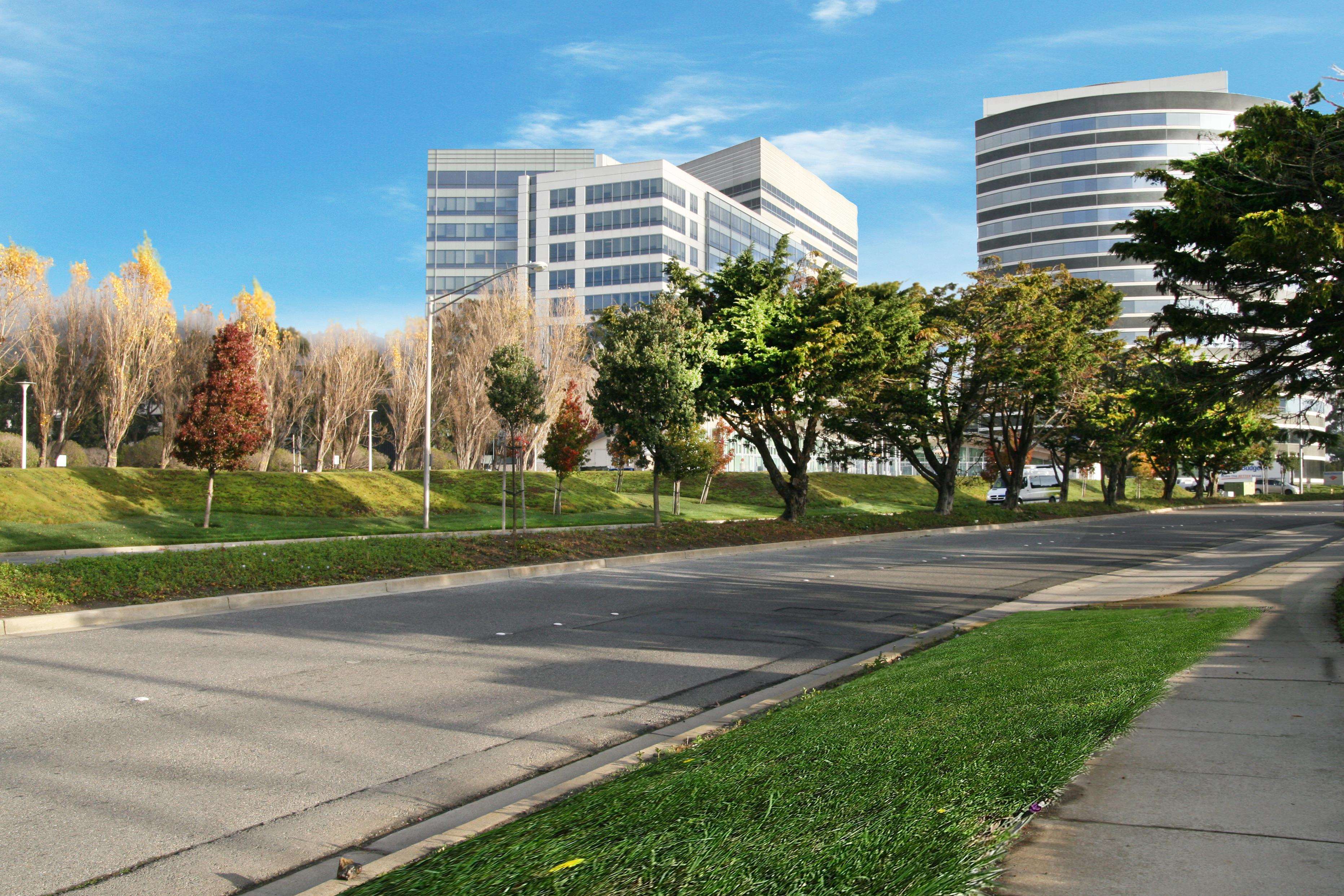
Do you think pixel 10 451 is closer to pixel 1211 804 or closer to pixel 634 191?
pixel 1211 804

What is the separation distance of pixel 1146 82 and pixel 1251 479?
52463mm

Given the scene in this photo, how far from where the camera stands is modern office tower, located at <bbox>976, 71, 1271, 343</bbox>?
11388 cm

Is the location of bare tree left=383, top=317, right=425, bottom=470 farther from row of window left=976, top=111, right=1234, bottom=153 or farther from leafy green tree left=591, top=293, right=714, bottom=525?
row of window left=976, top=111, right=1234, bottom=153

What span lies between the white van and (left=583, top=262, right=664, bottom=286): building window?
32130mm

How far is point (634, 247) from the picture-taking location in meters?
78.9

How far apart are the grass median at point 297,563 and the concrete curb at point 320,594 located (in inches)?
11.3

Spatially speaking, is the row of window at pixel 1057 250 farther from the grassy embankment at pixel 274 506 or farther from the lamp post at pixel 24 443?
the lamp post at pixel 24 443

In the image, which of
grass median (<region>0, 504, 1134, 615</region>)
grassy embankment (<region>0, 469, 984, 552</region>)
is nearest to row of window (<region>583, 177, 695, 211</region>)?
grassy embankment (<region>0, 469, 984, 552</region>)

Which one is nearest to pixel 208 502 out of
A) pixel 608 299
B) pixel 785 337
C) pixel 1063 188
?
pixel 785 337

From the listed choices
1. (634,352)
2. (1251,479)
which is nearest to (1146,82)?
(1251,479)

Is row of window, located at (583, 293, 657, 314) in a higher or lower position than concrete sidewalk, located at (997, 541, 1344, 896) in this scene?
higher

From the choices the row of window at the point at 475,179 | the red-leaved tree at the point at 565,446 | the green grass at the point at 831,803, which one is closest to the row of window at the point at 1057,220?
the row of window at the point at 475,179

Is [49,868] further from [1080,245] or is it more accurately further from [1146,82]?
[1146,82]

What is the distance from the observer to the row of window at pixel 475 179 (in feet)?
292
